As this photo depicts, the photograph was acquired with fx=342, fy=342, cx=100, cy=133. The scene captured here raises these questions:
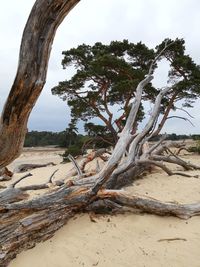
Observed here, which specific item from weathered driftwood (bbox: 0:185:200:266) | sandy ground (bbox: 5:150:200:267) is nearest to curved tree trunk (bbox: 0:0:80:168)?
weathered driftwood (bbox: 0:185:200:266)

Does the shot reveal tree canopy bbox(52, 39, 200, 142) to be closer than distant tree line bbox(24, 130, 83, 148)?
Yes

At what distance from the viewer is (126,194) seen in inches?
217

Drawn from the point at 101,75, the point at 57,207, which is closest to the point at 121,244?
the point at 57,207

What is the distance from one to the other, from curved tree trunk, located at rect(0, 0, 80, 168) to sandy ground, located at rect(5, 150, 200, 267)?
2.33m

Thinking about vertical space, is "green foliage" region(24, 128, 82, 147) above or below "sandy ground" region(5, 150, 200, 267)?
above

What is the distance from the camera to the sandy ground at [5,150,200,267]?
4262 mm

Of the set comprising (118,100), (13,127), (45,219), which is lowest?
(45,219)

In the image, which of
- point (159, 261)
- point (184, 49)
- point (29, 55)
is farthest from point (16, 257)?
point (184, 49)

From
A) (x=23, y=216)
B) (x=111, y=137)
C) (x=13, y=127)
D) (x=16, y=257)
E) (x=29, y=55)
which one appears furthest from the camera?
(x=111, y=137)

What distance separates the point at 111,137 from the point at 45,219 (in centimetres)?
1242

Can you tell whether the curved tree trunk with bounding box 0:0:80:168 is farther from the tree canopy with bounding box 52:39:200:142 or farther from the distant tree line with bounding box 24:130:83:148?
the distant tree line with bounding box 24:130:83:148

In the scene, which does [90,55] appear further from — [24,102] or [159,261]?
[24,102]

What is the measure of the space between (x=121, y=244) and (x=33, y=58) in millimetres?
3142

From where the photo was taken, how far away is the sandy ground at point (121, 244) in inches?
168
